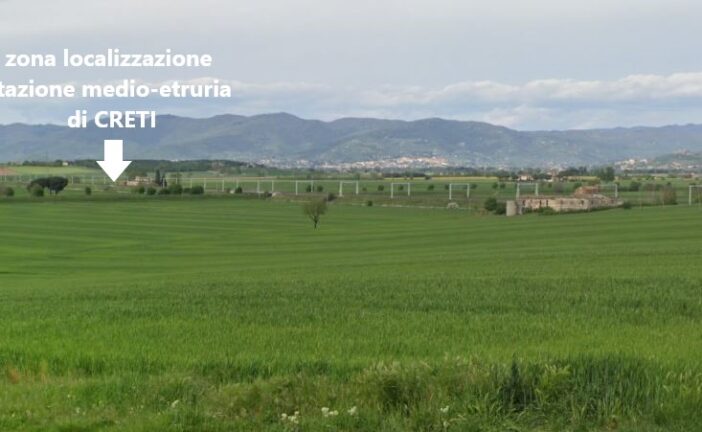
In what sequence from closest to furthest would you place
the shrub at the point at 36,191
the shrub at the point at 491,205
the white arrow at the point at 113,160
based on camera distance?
the white arrow at the point at 113,160, the shrub at the point at 491,205, the shrub at the point at 36,191

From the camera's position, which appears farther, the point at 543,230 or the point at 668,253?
the point at 543,230

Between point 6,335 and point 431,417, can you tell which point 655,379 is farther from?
point 6,335

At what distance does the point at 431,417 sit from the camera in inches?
347

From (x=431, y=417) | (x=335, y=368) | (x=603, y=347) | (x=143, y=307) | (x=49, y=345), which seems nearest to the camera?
(x=431, y=417)

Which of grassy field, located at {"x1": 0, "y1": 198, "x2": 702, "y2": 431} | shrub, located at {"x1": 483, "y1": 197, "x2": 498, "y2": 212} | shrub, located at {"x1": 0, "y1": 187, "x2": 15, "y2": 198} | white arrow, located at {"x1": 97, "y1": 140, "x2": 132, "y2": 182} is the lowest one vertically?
shrub, located at {"x1": 483, "y1": 197, "x2": 498, "y2": 212}

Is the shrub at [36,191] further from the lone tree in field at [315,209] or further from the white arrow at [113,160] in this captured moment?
the white arrow at [113,160]

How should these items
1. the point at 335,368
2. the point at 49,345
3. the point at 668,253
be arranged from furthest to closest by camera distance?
the point at 668,253 < the point at 49,345 < the point at 335,368

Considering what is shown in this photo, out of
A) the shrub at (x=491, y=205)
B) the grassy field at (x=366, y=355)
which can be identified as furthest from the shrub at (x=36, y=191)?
the grassy field at (x=366, y=355)

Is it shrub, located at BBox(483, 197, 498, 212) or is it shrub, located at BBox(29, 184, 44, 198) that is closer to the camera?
shrub, located at BBox(483, 197, 498, 212)

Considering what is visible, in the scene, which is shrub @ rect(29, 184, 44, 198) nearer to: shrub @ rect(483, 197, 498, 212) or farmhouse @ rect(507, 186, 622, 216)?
shrub @ rect(483, 197, 498, 212)

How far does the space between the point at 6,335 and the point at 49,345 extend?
1978 mm

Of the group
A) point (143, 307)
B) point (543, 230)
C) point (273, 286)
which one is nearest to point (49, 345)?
point (143, 307)

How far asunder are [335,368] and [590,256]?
3013 cm

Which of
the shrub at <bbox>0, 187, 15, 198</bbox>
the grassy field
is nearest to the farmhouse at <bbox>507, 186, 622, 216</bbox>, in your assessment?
the grassy field
